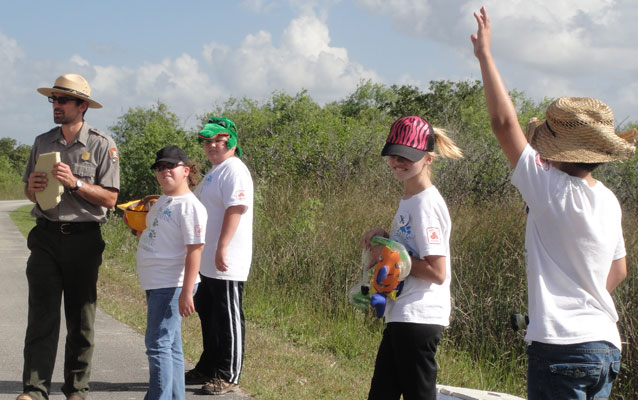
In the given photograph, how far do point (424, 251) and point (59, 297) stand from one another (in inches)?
99.6

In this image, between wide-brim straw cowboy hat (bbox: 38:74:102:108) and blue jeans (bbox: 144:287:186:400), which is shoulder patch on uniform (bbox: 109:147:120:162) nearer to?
wide-brim straw cowboy hat (bbox: 38:74:102:108)

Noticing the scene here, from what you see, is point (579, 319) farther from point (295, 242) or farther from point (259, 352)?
point (295, 242)

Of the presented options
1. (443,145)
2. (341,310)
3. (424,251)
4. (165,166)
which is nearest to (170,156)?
(165,166)

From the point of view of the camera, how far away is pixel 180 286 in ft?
14.6

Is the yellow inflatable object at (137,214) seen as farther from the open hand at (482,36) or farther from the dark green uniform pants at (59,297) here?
the open hand at (482,36)

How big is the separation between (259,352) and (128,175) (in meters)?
11.6

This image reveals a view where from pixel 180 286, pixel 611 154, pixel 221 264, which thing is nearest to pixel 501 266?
pixel 221 264

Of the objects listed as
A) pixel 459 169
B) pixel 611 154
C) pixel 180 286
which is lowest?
pixel 180 286

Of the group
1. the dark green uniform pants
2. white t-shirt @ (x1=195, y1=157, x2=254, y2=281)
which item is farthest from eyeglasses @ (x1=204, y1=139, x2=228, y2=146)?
the dark green uniform pants

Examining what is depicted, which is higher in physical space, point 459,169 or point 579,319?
point 459,169

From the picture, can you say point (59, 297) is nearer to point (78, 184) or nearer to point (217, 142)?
point (78, 184)

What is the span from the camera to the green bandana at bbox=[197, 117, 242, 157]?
212 inches

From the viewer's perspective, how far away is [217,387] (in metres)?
5.32

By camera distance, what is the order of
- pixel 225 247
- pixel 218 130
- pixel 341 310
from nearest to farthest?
pixel 225 247 < pixel 218 130 < pixel 341 310
